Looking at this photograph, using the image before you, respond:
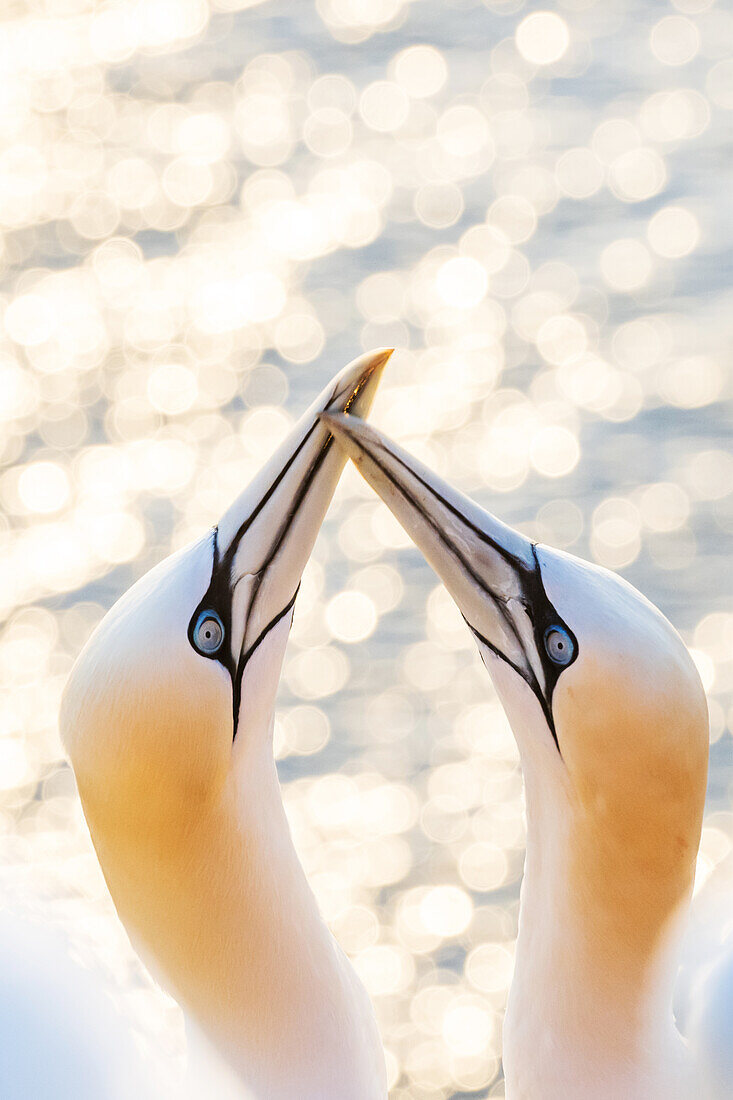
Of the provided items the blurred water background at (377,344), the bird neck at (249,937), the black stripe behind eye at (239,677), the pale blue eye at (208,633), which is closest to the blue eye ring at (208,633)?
the pale blue eye at (208,633)

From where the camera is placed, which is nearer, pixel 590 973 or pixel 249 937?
pixel 590 973

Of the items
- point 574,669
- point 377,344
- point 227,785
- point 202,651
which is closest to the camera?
point 574,669

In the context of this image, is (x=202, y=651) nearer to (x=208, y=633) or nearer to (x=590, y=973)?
(x=208, y=633)

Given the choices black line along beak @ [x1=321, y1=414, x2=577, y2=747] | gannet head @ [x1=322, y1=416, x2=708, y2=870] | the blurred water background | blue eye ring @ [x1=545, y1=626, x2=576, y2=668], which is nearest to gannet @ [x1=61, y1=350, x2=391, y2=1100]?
black line along beak @ [x1=321, y1=414, x2=577, y2=747]

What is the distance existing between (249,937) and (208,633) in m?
0.85

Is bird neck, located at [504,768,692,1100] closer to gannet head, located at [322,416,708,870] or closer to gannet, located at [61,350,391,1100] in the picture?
gannet head, located at [322,416,708,870]

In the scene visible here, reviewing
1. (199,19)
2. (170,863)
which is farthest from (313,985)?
(199,19)

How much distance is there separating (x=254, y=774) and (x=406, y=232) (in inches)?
403

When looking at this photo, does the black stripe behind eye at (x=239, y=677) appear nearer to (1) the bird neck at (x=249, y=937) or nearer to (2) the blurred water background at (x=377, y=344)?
(1) the bird neck at (x=249, y=937)

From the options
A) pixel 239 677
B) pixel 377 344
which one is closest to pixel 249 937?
pixel 239 677

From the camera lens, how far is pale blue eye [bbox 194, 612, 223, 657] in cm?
437

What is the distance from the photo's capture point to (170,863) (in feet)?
14.8

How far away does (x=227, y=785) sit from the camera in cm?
455

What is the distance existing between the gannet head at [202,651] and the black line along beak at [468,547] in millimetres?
107
